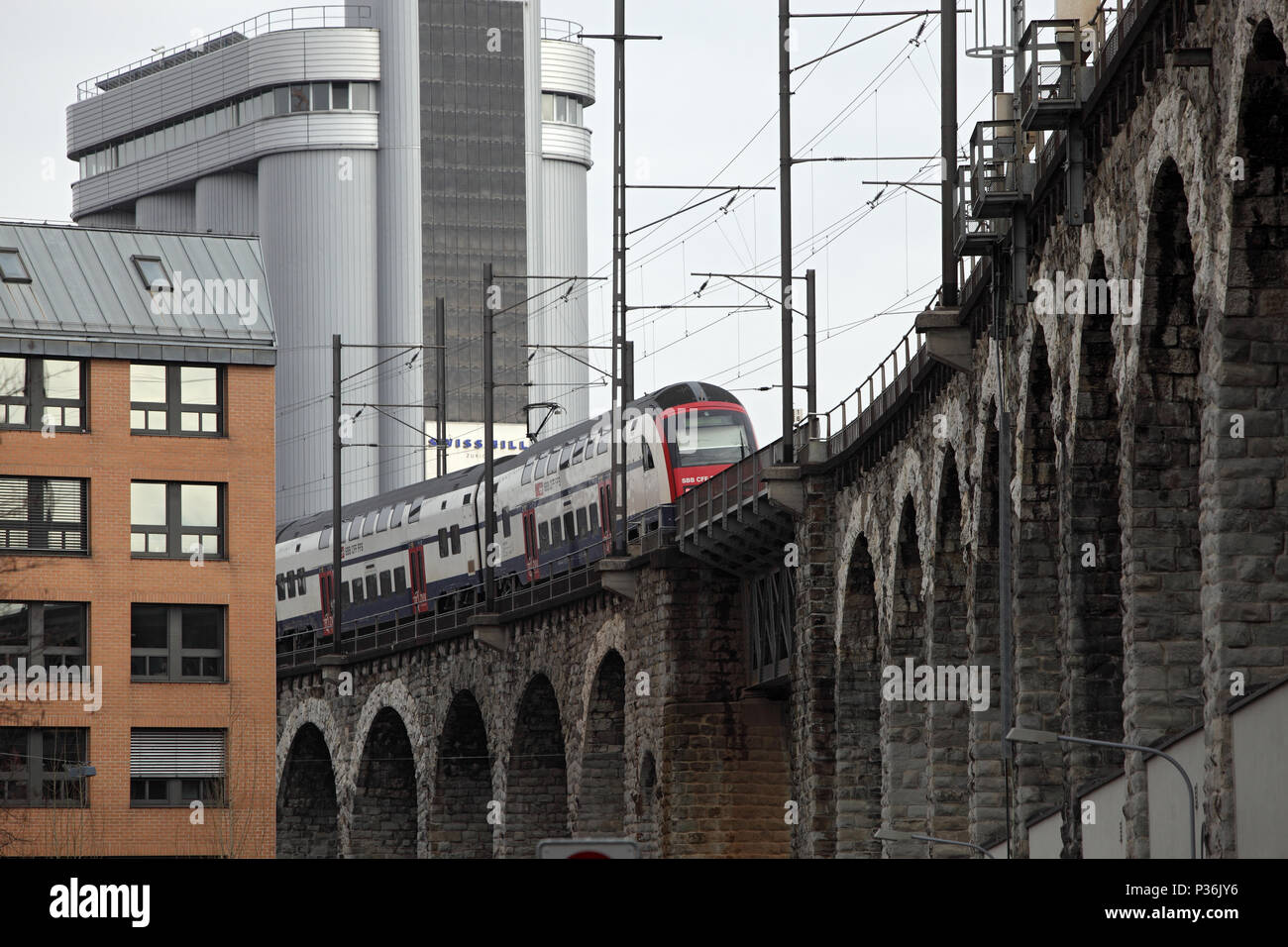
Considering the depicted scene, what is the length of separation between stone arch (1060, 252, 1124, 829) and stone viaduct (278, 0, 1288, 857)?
36 millimetres

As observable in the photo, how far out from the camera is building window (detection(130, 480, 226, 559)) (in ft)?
154

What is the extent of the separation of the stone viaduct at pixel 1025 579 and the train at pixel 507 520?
2165 mm

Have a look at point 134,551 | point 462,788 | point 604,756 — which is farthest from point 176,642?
point 462,788

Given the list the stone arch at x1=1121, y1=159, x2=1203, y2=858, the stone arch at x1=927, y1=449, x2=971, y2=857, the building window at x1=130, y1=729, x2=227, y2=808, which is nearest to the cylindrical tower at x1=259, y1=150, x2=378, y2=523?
the building window at x1=130, y1=729, x2=227, y2=808

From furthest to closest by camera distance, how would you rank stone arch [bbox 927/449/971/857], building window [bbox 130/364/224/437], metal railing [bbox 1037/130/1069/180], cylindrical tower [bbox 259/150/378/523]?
cylindrical tower [bbox 259/150/378/523] < building window [bbox 130/364/224/437] < stone arch [bbox 927/449/971/857] < metal railing [bbox 1037/130/1069/180]

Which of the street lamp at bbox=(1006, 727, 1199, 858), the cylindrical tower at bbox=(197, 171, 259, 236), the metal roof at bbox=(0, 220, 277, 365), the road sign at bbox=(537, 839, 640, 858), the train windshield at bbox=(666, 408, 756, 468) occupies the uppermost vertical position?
the cylindrical tower at bbox=(197, 171, 259, 236)

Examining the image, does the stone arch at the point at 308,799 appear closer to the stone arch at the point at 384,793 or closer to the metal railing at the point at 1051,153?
the stone arch at the point at 384,793

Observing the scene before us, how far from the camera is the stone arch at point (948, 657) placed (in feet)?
124

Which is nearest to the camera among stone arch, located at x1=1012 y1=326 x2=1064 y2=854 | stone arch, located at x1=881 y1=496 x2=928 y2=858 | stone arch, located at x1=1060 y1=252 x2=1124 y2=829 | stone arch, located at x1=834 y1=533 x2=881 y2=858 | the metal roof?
stone arch, located at x1=1060 y1=252 x2=1124 y2=829

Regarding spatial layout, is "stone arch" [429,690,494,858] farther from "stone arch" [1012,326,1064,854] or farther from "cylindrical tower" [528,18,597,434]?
"cylindrical tower" [528,18,597,434]

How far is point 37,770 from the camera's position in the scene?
1732 inches

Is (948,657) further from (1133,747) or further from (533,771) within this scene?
(533,771)

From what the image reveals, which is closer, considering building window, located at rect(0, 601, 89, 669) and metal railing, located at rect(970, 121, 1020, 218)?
metal railing, located at rect(970, 121, 1020, 218)
